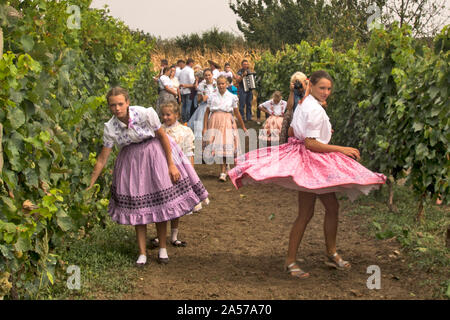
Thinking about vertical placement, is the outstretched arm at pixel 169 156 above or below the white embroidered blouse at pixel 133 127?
below

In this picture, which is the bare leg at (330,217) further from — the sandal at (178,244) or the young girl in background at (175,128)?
the young girl in background at (175,128)

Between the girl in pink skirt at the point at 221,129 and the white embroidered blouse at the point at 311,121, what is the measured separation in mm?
5681

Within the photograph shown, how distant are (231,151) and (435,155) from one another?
5.26 meters

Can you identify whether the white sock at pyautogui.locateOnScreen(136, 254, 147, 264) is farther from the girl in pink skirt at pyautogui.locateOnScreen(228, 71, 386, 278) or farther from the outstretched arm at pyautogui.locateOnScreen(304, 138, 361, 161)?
the outstretched arm at pyautogui.locateOnScreen(304, 138, 361, 161)

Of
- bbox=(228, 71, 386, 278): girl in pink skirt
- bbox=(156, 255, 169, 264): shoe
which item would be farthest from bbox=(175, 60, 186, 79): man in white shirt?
bbox=(228, 71, 386, 278): girl in pink skirt

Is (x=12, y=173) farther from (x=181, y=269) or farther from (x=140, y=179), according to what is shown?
(x=181, y=269)

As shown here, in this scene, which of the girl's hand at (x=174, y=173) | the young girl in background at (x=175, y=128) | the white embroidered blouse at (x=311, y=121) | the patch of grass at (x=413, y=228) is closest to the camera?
the white embroidered blouse at (x=311, y=121)

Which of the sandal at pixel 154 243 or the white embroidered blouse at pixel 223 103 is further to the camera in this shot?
the white embroidered blouse at pixel 223 103

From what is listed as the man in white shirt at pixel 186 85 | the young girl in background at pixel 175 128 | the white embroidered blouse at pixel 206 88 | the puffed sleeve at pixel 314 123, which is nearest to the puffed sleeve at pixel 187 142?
the young girl in background at pixel 175 128

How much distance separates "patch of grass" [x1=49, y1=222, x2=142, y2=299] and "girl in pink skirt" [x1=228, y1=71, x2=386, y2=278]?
141cm

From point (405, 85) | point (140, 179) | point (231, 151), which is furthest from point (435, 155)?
point (231, 151)

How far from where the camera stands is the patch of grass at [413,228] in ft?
17.9

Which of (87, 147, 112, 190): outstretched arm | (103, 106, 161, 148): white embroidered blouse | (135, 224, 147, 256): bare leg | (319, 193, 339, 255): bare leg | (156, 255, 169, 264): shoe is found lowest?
(156, 255, 169, 264): shoe

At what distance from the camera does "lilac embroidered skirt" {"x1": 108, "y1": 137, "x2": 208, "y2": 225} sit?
577cm
